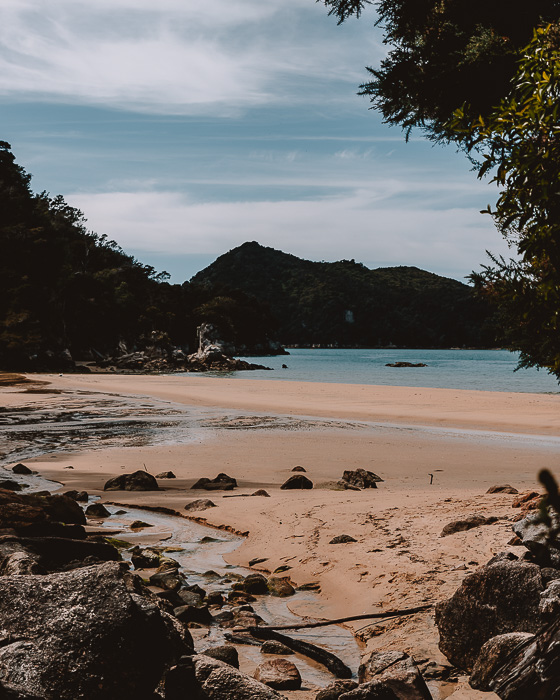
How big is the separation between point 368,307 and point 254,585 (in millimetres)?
176827

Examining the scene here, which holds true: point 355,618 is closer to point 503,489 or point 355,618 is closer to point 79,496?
point 503,489

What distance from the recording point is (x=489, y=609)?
12.4 ft

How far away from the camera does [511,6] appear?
10086mm

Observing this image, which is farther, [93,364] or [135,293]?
[135,293]

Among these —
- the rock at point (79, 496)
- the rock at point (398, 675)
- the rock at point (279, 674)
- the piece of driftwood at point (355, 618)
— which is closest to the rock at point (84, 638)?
the rock at point (279, 674)

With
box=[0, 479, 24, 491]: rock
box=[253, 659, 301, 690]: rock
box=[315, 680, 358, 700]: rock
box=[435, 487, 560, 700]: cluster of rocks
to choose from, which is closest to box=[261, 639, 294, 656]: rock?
box=[253, 659, 301, 690]: rock

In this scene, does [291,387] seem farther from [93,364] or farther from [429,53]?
[93,364]

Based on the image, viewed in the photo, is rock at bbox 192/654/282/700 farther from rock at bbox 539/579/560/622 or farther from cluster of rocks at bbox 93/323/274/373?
cluster of rocks at bbox 93/323/274/373

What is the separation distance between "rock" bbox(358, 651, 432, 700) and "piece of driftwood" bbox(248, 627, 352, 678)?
143 millimetres

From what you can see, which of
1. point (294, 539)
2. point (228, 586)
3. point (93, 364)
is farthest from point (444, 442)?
point (93, 364)

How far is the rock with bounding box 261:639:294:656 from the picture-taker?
13.2 feet

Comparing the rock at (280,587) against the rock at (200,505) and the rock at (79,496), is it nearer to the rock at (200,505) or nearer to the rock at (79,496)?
the rock at (200,505)

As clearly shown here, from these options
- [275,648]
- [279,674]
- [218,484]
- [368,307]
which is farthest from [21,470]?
[368,307]

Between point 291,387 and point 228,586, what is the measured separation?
3122 cm
